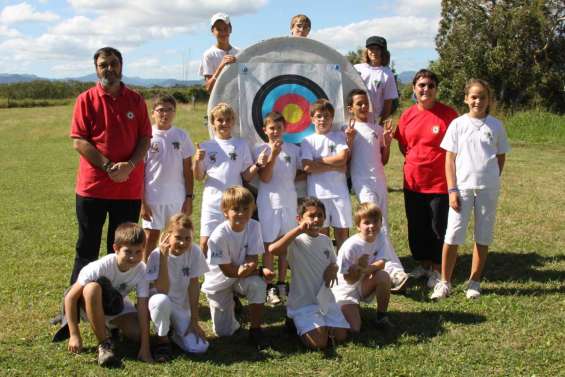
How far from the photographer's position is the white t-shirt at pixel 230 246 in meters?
4.55

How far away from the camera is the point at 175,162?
523 centimetres

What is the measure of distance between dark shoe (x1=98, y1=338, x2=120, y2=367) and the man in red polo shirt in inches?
35.9

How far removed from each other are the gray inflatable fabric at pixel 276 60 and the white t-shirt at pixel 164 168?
0.67 metres

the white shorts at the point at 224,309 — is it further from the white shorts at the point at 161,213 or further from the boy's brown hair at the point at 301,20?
the boy's brown hair at the point at 301,20

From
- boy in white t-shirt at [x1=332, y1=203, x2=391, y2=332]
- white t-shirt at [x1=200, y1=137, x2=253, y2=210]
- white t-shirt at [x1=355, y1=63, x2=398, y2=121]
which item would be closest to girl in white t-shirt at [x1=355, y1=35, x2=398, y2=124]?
white t-shirt at [x1=355, y1=63, x2=398, y2=121]

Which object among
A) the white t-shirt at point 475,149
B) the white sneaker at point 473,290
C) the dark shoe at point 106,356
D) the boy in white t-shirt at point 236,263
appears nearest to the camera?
the dark shoe at point 106,356

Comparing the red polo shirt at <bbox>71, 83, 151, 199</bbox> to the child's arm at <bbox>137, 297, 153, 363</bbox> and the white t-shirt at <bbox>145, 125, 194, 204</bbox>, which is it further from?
the child's arm at <bbox>137, 297, 153, 363</bbox>

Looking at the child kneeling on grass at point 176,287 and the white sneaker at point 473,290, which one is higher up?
the child kneeling on grass at point 176,287

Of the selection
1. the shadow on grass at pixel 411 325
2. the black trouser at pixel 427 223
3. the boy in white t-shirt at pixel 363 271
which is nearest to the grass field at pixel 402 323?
the shadow on grass at pixel 411 325

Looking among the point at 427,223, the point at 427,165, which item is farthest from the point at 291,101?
the point at 427,223

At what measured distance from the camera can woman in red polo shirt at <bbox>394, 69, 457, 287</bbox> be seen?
225 inches

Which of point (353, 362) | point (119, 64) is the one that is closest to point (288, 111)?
point (119, 64)

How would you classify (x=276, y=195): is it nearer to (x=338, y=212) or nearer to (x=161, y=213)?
(x=338, y=212)

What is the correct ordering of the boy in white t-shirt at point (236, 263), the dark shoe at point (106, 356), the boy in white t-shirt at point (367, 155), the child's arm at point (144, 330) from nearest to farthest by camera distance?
the dark shoe at point (106, 356)
the child's arm at point (144, 330)
the boy in white t-shirt at point (236, 263)
the boy in white t-shirt at point (367, 155)
